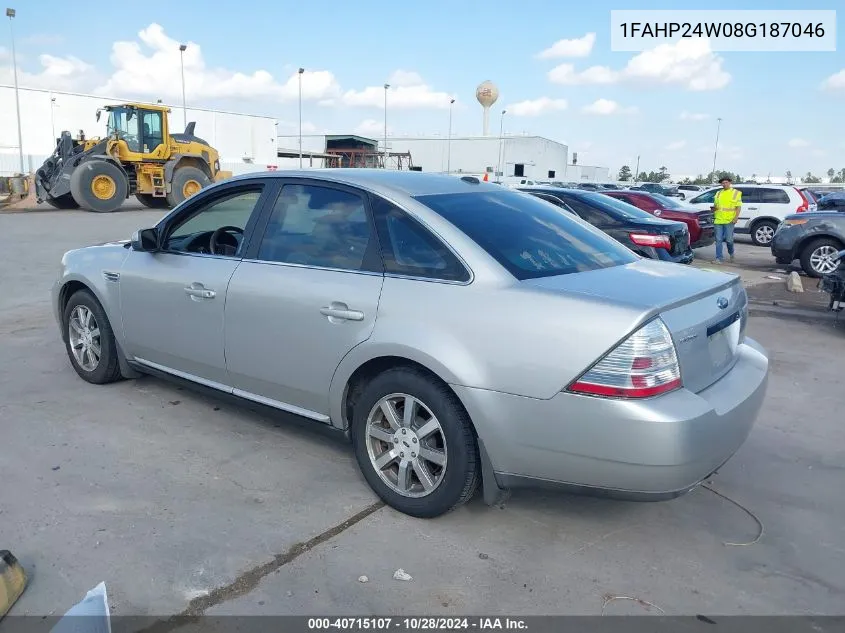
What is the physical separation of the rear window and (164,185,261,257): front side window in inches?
53.7

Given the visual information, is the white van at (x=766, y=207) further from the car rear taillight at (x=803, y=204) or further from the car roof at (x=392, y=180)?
the car roof at (x=392, y=180)

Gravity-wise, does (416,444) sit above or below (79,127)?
below

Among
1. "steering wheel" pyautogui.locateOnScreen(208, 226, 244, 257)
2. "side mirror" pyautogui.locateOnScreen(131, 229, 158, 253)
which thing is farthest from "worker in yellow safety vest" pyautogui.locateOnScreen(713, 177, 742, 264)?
"side mirror" pyautogui.locateOnScreen(131, 229, 158, 253)

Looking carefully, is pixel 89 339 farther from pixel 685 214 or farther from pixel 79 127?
pixel 79 127

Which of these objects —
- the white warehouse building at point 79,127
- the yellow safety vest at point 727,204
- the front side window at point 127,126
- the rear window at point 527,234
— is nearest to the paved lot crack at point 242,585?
the rear window at point 527,234

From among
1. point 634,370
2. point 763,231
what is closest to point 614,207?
point 634,370

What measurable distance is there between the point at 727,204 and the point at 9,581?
44.0ft

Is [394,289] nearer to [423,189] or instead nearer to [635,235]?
[423,189]

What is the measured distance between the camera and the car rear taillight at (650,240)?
29.6 feet

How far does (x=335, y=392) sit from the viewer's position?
345 centimetres

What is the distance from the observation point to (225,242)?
4.40 m

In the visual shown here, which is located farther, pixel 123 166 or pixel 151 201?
pixel 151 201

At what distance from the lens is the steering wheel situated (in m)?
4.21

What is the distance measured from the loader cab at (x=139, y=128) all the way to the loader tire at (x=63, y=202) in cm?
223
